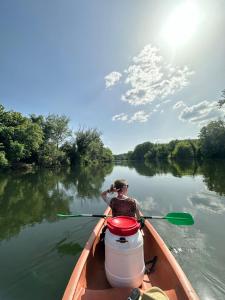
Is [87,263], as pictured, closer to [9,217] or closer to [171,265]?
[171,265]

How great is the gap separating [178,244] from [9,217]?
5.95 meters

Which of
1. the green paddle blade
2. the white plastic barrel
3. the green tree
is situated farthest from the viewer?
the green tree

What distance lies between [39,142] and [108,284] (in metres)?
33.5

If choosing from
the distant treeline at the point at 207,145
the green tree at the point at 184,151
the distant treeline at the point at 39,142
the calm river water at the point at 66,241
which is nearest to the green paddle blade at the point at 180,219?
the calm river water at the point at 66,241

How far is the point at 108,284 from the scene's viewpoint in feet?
9.84

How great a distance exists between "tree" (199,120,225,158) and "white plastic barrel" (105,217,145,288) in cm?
4997

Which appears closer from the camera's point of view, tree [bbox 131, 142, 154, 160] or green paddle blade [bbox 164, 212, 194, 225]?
green paddle blade [bbox 164, 212, 194, 225]

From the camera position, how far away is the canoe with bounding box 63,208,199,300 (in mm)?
2436

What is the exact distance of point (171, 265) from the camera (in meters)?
2.81

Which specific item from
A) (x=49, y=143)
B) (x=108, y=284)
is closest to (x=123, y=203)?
(x=108, y=284)

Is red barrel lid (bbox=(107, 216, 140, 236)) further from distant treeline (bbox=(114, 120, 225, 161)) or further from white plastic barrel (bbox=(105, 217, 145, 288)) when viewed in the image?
distant treeline (bbox=(114, 120, 225, 161))

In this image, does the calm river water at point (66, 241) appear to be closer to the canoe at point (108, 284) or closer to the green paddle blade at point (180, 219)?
the canoe at point (108, 284)

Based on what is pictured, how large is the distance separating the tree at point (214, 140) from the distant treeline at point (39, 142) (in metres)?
24.8

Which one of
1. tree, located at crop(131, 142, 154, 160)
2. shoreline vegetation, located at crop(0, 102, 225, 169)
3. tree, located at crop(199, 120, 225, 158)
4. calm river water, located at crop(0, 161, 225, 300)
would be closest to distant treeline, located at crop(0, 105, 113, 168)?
shoreline vegetation, located at crop(0, 102, 225, 169)
